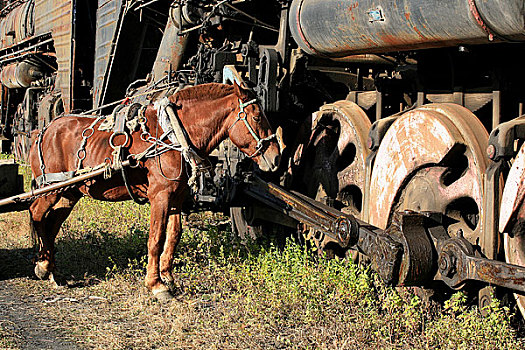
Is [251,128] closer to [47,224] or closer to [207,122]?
[207,122]

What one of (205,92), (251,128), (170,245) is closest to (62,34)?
(205,92)

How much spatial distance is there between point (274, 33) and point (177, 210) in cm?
234

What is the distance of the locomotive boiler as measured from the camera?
4.09 metres

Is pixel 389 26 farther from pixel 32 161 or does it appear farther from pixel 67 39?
pixel 67 39

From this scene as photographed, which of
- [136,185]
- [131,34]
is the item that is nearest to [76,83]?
[131,34]

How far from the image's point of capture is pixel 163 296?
6.00 metres

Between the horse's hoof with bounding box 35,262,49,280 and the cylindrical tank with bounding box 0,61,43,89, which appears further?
the cylindrical tank with bounding box 0,61,43,89

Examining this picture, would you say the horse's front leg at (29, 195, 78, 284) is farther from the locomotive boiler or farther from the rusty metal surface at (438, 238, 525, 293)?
the rusty metal surface at (438, 238, 525, 293)

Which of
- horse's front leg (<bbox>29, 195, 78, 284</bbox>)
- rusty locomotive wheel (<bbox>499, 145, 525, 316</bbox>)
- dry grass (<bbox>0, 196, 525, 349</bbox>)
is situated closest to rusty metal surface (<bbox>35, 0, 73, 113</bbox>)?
dry grass (<bbox>0, 196, 525, 349</bbox>)

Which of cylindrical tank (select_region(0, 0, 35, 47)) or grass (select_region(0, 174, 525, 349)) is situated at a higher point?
cylindrical tank (select_region(0, 0, 35, 47))

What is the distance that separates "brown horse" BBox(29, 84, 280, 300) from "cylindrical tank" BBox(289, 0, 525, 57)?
89cm

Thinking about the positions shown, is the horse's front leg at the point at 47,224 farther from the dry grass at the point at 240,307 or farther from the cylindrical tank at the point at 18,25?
the cylindrical tank at the point at 18,25

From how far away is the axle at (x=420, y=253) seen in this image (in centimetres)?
387

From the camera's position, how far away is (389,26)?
4375mm
